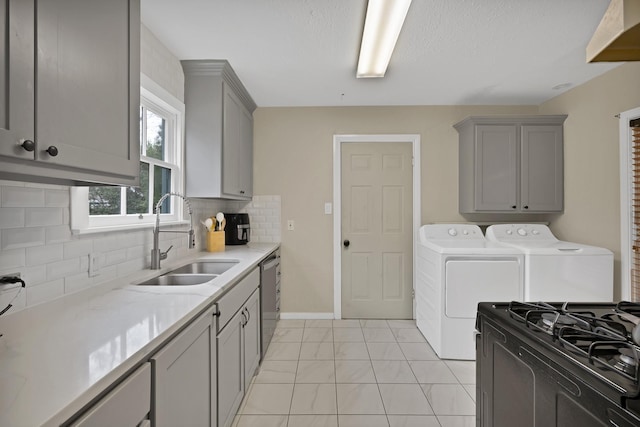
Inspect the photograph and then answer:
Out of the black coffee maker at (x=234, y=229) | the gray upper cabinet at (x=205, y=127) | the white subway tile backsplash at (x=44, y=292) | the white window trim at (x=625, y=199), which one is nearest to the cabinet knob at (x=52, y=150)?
the white subway tile backsplash at (x=44, y=292)

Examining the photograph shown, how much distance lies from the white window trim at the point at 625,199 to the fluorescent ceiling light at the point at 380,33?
2.00 m

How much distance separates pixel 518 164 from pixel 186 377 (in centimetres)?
349

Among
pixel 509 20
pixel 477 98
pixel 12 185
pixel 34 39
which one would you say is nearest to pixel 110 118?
pixel 34 39

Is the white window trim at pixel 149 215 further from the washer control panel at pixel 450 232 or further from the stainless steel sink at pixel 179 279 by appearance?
the washer control panel at pixel 450 232

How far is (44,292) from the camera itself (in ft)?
4.28

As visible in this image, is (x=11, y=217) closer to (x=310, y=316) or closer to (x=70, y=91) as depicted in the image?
(x=70, y=91)

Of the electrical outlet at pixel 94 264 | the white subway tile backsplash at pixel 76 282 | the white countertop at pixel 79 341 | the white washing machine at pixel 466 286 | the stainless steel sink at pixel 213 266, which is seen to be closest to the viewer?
the white countertop at pixel 79 341

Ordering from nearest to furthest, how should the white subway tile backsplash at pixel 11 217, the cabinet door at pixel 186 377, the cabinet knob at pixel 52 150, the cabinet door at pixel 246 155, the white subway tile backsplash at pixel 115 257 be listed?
the cabinet knob at pixel 52 150 → the cabinet door at pixel 186 377 → the white subway tile backsplash at pixel 11 217 → the white subway tile backsplash at pixel 115 257 → the cabinet door at pixel 246 155

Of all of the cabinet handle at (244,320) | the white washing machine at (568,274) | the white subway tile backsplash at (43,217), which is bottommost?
the cabinet handle at (244,320)

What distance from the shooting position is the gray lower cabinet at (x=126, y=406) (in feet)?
2.40

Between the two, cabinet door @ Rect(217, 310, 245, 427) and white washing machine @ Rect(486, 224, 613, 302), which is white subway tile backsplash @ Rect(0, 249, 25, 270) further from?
white washing machine @ Rect(486, 224, 613, 302)

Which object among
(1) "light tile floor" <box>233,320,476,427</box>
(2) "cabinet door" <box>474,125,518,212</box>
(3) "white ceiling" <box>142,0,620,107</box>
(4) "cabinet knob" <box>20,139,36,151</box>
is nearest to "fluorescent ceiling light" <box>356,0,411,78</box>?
(3) "white ceiling" <box>142,0,620,107</box>

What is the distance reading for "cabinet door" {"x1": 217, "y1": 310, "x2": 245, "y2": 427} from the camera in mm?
1647

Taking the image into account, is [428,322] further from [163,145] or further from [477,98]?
[163,145]
